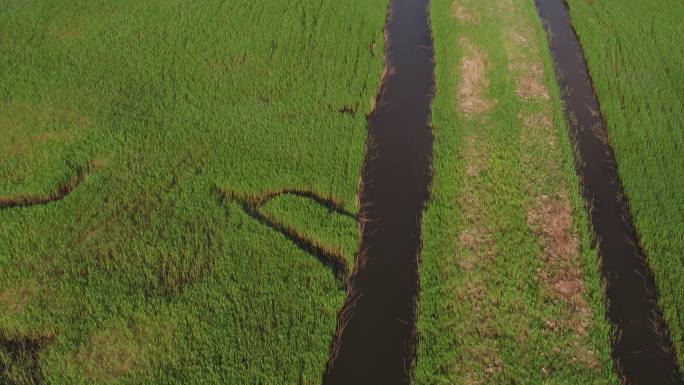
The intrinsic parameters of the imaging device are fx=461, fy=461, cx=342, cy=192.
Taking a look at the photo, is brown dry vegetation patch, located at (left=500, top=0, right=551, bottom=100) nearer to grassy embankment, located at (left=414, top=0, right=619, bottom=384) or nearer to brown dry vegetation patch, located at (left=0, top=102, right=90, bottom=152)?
grassy embankment, located at (left=414, top=0, right=619, bottom=384)

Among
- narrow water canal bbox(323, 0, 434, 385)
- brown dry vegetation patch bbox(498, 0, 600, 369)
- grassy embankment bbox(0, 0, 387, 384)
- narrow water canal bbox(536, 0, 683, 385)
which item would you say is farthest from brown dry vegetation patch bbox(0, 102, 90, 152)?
narrow water canal bbox(536, 0, 683, 385)

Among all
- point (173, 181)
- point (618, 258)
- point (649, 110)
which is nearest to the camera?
point (618, 258)

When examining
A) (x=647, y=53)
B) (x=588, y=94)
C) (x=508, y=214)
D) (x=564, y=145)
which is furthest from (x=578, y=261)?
(x=647, y=53)

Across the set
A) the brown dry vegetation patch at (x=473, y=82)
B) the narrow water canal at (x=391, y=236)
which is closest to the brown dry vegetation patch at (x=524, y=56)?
the brown dry vegetation patch at (x=473, y=82)

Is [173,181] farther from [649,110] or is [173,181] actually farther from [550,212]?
[649,110]

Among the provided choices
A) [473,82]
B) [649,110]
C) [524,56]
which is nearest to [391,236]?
[473,82]

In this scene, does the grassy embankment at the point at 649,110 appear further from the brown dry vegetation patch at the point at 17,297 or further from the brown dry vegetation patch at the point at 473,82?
the brown dry vegetation patch at the point at 17,297

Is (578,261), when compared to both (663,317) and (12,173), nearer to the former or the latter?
(663,317)
